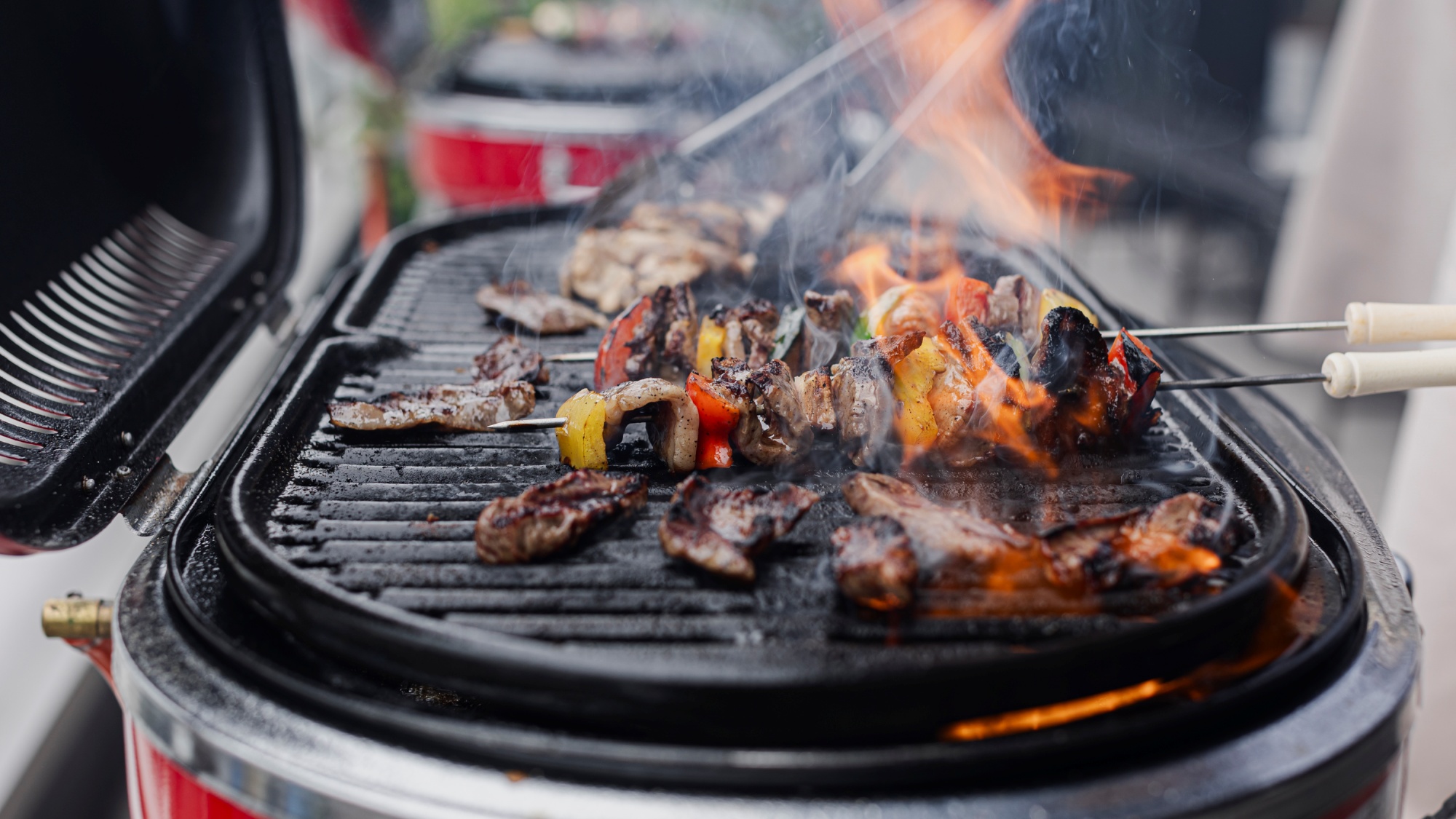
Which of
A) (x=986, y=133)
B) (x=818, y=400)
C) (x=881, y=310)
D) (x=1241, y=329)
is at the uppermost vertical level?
(x=986, y=133)

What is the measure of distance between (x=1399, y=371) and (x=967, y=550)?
99 centimetres

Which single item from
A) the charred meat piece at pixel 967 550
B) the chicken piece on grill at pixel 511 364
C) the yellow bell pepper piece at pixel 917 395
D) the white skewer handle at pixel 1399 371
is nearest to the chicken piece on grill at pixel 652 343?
the chicken piece on grill at pixel 511 364

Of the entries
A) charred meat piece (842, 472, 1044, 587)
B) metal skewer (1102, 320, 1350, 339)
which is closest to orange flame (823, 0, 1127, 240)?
metal skewer (1102, 320, 1350, 339)

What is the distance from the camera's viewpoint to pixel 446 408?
221cm

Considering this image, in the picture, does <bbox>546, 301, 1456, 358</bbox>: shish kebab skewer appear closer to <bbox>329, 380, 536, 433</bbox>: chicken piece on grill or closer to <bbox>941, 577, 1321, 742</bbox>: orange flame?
<bbox>941, 577, 1321, 742</bbox>: orange flame

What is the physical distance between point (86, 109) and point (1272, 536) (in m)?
3.21

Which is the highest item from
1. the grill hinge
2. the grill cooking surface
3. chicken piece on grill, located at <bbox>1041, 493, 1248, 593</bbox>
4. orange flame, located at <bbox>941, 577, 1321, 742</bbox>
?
chicken piece on grill, located at <bbox>1041, 493, 1248, 593</bbox>

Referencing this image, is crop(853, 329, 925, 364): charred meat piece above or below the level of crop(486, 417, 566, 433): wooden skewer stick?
above

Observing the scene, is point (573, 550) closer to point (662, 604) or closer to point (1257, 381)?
point (662, 604)

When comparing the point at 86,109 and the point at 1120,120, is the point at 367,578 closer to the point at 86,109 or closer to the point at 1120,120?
the point at 86,109

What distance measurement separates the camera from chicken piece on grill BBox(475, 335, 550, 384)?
7.98 ft

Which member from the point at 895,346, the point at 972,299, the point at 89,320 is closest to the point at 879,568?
the point at 895,346

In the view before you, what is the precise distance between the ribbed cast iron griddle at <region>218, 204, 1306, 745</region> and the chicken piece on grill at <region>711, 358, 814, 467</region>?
67 millimetres

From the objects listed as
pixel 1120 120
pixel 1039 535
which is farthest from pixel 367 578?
pixel 1120 120
